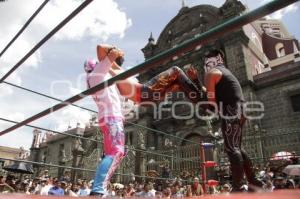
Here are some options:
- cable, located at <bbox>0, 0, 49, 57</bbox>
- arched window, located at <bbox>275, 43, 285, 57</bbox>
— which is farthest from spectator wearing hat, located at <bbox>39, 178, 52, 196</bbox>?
arched window, located at <bbox>275, 43, 285, 57</bbox>

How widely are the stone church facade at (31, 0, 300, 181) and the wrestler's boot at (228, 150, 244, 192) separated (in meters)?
7.51

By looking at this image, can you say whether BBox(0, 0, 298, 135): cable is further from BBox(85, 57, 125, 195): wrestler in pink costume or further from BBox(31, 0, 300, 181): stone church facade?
BBox(31, 0, 300, 181): stone church facade

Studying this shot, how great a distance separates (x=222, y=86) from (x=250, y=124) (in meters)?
12.3

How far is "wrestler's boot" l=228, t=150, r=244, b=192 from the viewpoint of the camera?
9.21 feet

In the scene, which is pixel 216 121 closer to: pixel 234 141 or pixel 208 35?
pixel 234 141

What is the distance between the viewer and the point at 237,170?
9.36 ft

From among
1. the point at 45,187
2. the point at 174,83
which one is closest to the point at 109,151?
the point at 174,83

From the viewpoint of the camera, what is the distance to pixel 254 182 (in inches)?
119

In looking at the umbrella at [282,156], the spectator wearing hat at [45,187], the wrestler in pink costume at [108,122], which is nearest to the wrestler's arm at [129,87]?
the wrestler in pink costume at [108,122]

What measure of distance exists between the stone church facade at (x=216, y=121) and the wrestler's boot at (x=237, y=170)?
751 cm

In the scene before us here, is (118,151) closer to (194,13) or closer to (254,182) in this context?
(254,182)

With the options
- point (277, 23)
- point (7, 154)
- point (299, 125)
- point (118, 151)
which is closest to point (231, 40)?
point (299, 125)

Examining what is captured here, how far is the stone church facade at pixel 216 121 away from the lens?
13477mm

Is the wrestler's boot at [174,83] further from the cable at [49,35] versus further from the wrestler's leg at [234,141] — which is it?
the cable at [49,35]
